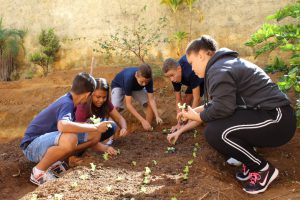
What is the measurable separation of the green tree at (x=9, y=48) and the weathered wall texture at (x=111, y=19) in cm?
34

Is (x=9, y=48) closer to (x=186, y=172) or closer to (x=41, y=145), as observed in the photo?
(x=41, y=145)

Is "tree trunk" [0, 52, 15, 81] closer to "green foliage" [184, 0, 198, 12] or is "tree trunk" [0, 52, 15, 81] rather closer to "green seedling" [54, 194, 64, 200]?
"green foliage" [184, 0, 198, 12]

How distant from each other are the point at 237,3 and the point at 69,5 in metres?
4.46

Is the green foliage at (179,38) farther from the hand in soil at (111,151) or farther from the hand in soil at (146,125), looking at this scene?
the hand in soil at (111,151)

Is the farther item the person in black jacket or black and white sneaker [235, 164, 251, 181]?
black and white sneaker [235, 164, 251, 181]

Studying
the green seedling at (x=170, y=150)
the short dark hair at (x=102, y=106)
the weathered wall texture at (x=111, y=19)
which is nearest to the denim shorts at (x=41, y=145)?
the short dark hair at (x=102, y=106)

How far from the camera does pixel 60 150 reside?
409 centimetres

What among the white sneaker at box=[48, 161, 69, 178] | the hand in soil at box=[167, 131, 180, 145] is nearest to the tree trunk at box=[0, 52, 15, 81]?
the white sneaker at box=[48, 161, 69, 178]

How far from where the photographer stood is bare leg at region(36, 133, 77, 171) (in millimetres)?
4039

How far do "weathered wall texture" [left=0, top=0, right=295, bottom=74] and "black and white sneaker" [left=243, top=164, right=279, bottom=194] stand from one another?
599 cm

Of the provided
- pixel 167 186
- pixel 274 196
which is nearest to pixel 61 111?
pixel 167 186

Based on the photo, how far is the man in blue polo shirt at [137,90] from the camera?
5.37m

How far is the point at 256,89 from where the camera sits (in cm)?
335

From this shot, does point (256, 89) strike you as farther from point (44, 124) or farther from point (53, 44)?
point (53, 44)
